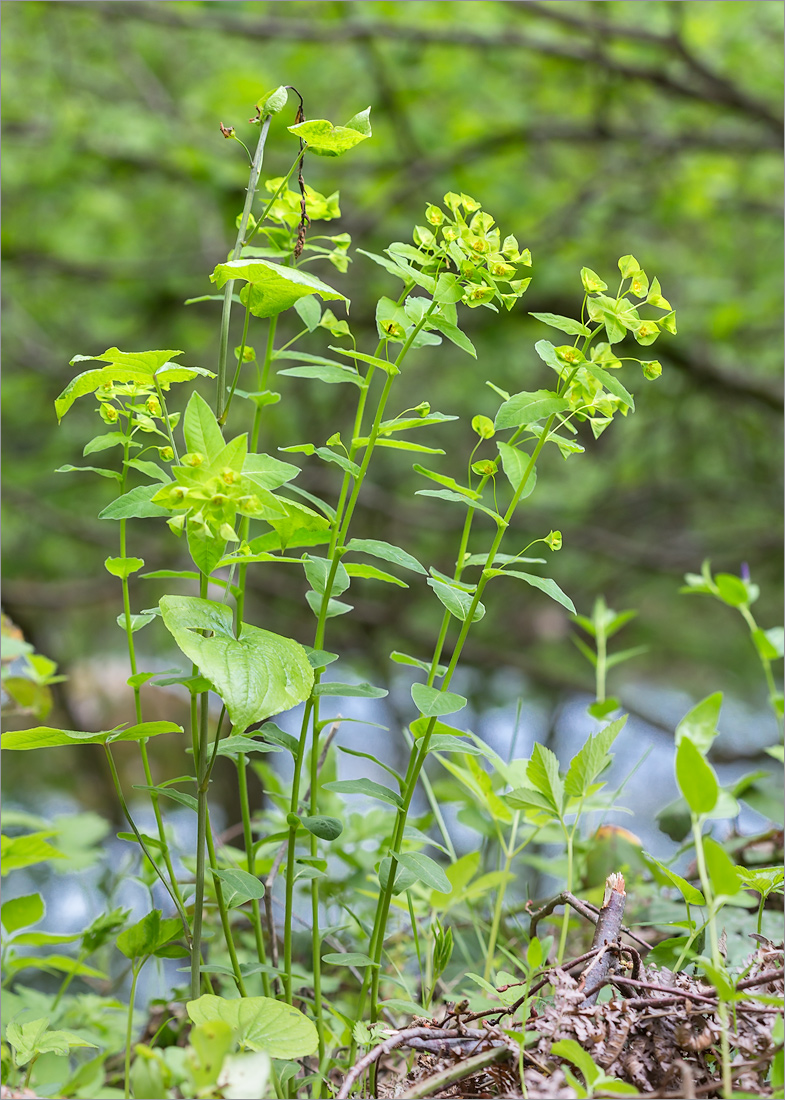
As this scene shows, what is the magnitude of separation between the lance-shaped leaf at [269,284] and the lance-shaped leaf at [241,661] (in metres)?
0.13

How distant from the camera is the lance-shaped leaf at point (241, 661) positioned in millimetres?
302

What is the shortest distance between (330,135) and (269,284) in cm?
7

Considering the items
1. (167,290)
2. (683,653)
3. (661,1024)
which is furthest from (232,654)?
(683,653)

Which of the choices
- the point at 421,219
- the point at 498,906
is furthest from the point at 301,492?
the point at 421,219

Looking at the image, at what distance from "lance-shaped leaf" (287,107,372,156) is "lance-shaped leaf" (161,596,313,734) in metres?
0.20

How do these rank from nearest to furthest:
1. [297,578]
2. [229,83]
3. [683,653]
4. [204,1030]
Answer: [204,1030]
[229,83]
[297,578]
[683,653]

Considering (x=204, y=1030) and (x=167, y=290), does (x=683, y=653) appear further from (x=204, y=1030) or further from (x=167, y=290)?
(x=204, y=1030)

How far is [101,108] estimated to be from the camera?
2516 mm

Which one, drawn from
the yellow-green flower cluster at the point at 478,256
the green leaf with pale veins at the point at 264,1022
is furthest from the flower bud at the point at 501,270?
the green leaf with pale veins at the point at 264,1022

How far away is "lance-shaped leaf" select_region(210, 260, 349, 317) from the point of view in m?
0.34

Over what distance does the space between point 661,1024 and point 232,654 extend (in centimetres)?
22

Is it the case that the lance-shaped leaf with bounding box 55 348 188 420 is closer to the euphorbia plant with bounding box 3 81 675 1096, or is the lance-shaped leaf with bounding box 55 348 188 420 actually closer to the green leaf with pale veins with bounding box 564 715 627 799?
the euphorbia plant with bounding box 3 81 675 1096

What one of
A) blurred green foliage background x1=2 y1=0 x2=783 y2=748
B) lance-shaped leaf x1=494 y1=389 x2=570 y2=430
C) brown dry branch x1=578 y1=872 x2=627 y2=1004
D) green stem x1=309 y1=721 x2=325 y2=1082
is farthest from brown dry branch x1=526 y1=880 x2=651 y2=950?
blurred green foliage background x1=2 y1=0 x2=783 y2=748

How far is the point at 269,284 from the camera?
36 cm
